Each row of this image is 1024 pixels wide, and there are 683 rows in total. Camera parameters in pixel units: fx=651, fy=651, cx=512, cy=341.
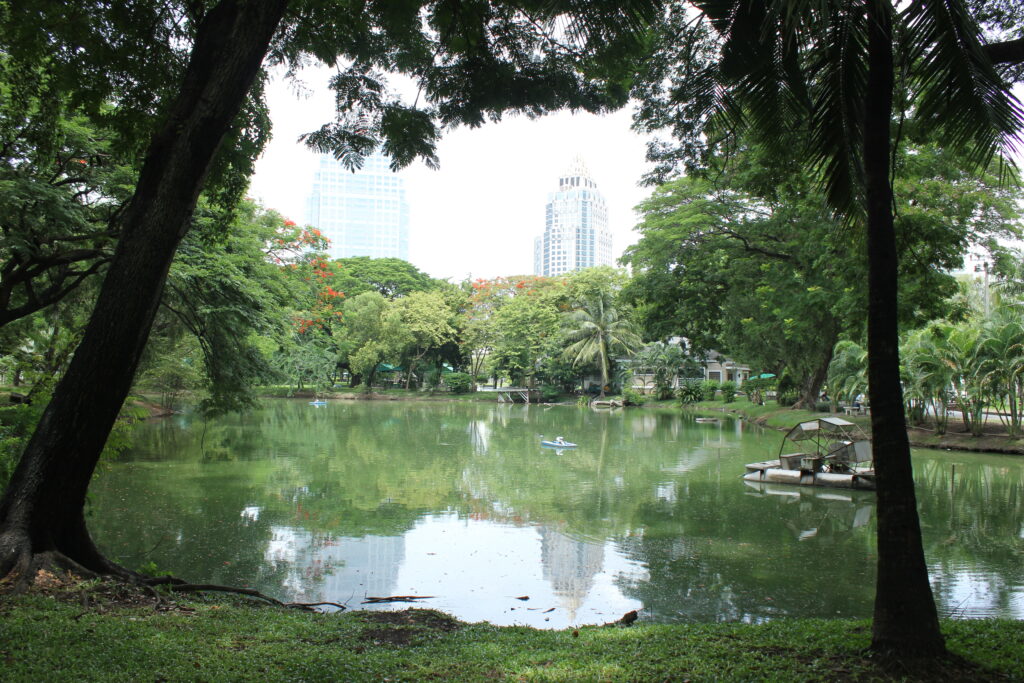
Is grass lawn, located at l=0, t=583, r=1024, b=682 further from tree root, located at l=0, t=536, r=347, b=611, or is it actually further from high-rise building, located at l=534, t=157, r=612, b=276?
high-rise building, located at l=534, t=157, r=612, b=276

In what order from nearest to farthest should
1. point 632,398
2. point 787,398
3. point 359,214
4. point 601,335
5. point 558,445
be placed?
point 558,445, point 787,398, point 632,398, point 601,335, point 359,214

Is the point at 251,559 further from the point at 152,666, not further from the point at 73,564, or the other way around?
the point at 152,666

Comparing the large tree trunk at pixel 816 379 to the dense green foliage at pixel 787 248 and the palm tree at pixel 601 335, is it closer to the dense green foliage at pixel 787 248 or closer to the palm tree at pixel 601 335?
the dense green foliage at pixel 787 248

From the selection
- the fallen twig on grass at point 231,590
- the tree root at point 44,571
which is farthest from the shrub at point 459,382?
the tree root at point 44,571

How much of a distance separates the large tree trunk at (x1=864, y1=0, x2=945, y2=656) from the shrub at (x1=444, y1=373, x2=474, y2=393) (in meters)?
42.0

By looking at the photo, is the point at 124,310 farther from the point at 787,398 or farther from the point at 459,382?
the point at 459,382

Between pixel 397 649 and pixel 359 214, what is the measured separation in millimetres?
55140

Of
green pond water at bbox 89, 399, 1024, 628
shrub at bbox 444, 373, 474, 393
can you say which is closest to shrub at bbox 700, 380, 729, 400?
shrub at bbox 444, 373, 474, 393

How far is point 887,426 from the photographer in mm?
3664

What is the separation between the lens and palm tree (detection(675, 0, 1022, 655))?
11.6ft

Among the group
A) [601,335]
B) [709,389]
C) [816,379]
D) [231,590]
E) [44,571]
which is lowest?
[231,590]

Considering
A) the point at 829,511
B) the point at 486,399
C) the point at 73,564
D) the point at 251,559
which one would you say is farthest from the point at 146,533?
the point at 486,399

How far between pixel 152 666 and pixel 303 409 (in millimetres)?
30514

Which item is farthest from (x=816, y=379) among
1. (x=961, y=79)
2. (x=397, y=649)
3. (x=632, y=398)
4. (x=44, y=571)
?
(x=44, y=571)
